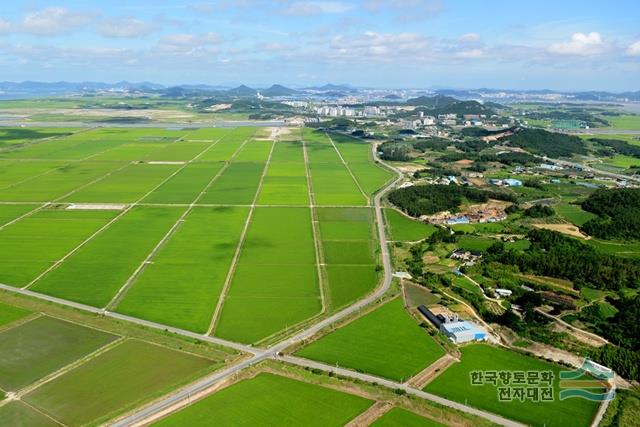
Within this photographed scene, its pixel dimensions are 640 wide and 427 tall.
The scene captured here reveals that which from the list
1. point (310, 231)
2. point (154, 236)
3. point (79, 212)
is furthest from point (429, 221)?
point (79, 212)

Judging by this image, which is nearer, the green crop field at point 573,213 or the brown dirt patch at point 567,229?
the brown dirt patch at point 567,229

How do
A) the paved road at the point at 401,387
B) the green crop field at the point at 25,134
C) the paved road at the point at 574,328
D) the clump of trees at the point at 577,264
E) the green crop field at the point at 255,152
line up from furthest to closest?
the green crop field at the point at 25,134 → the green crop field at the point at 255,152 → the clump of trees at the point at 577,264 → the paved road at the point at 574,328 → the paved road at the point at 401,387

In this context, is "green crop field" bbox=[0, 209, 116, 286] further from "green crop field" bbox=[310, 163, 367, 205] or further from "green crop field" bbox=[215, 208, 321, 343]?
"green crop field" bbox=[310, 163, 367, 205]

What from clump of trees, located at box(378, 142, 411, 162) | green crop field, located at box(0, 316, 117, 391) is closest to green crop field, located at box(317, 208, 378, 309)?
green crop field, located at box(0, 316, 117, 391)

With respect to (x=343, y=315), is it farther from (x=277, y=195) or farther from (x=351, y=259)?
(x=277, y=195)

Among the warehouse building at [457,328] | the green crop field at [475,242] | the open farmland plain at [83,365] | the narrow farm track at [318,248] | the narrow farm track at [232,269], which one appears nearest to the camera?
the open farmland plain at [83,365]

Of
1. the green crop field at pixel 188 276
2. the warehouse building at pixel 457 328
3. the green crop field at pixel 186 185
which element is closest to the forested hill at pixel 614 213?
the warehouse building at pixel 457 328

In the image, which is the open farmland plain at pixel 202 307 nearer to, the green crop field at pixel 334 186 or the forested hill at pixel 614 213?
the green crop field at pixel 334 186
